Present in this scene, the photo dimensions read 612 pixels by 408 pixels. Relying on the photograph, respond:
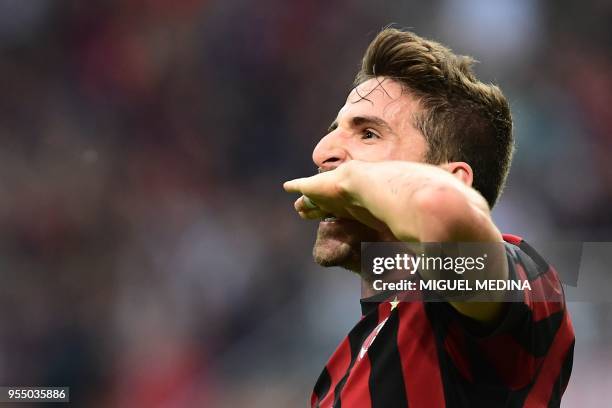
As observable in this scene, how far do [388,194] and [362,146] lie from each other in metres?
0.82

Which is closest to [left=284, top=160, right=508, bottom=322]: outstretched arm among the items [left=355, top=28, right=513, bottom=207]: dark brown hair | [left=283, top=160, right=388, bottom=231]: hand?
[left=283, top=160, right=388, bottom=231]: hand

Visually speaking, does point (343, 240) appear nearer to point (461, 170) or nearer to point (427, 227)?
point (461, 170)

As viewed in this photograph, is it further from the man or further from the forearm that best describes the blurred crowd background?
the forearm

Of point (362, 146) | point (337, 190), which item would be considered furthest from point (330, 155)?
point (337, 190)

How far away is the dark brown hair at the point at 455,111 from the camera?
187 centimetres

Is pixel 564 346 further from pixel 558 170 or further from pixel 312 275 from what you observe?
pixel 558 170

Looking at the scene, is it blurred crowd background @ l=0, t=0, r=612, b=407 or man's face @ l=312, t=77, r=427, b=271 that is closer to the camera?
man's face @ l=312, t=77, r=427, b=271

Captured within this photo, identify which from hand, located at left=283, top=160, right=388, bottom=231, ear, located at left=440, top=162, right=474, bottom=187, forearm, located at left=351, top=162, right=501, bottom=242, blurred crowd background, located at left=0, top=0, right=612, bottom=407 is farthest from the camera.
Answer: blurred crowd background, located at left=0, top=0, right=612, bottom=407

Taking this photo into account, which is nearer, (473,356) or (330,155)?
(473,356)

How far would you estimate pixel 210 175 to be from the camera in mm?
4672

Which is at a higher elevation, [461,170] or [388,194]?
[461,170]

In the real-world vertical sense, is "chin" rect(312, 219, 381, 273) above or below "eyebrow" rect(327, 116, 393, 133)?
below

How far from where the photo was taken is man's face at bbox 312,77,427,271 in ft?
6.05

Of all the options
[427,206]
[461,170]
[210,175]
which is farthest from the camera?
[210,175]
